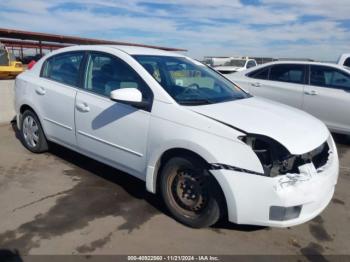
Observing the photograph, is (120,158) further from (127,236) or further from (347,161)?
(347,161)

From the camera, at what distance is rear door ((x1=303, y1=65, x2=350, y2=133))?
22.4 ft

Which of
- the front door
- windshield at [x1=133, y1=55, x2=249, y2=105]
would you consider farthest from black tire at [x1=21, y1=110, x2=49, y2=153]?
windshield at [x1=133, y1=55, x2=249, y2=105]

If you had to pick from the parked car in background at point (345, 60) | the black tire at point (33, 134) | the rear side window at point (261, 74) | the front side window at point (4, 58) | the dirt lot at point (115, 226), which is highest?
the parked car in background at point (345, 60)

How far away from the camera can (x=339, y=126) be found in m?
6.92

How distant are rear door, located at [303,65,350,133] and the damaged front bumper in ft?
13.8

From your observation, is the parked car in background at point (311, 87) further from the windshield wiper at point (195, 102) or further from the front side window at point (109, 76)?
the front side window at point (109, 76)

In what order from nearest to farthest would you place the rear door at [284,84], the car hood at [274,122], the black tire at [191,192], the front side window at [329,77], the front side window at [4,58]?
the car hood at [274,122] → the black tire at [191,192] → the front side window at [329,77] → the rear door at [284,84] → the front side window at [4,58]

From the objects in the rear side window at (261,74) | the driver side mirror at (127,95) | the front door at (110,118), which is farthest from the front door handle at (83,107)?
the rear side window at (261,74)

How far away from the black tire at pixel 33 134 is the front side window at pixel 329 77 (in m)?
5.22

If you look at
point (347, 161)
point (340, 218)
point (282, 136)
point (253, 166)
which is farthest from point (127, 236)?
point (347, 161)

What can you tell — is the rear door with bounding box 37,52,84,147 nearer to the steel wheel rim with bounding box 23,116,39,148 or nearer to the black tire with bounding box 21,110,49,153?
the black tire with bounding box 21,110,49,153

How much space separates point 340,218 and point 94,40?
29.3 m

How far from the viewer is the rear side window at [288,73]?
742 cm

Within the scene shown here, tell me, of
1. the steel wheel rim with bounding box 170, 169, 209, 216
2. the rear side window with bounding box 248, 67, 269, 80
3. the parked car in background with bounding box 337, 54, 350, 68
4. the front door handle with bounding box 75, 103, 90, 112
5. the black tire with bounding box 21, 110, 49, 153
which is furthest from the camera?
the parked car in background with bounding box 337, 54, 350, 68
